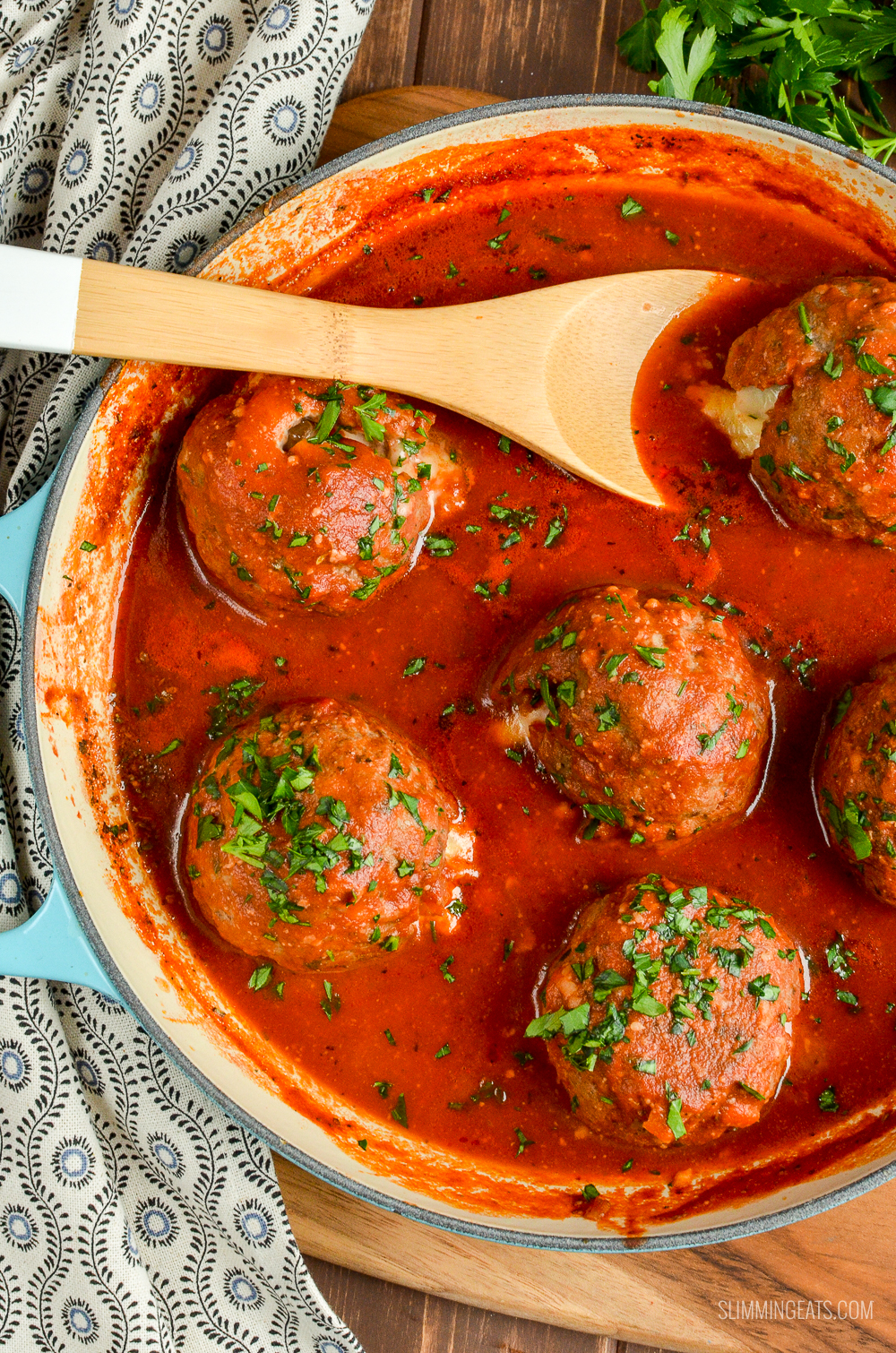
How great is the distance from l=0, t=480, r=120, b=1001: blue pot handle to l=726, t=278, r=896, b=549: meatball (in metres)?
2.03

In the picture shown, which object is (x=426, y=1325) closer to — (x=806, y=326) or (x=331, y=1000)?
(x=331, y=1000)

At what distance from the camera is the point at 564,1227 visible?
3.08 metres

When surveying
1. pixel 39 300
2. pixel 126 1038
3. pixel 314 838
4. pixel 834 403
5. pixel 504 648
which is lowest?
pixel 126 1038

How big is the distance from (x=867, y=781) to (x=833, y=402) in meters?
1.01

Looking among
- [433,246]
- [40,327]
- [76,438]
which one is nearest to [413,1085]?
[76,438]

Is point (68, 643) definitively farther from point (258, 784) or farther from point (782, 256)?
point (782, 256)

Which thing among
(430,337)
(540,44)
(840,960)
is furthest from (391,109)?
(840,960)

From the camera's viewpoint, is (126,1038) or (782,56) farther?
(126,1038)

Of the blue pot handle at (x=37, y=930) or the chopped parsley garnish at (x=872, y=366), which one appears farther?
the blue pot handle at (x=37, y=930)

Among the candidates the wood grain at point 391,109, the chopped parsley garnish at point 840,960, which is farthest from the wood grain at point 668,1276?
the wood grain at point 391,109

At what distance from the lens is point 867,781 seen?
276 centimetres

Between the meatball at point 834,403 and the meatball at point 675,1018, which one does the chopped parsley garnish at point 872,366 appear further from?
the meatball at point 675,1018

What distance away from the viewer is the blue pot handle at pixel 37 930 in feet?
9.04

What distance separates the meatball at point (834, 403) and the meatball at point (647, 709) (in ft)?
1.46
